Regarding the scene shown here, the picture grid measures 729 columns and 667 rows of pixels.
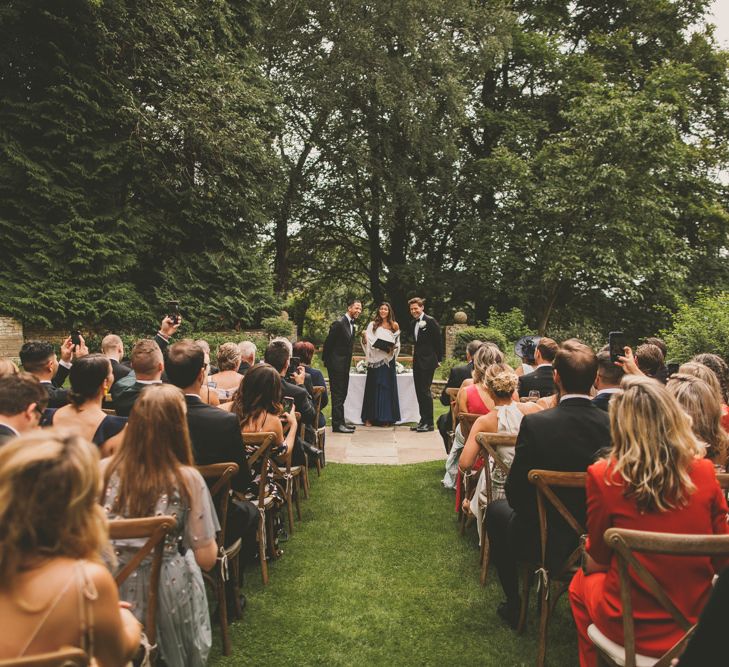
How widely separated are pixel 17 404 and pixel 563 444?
9.43 feet

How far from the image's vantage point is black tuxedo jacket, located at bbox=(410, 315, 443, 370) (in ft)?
32.4

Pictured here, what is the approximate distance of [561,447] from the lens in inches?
126

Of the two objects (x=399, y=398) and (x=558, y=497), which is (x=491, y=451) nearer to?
(x=558, y=497)

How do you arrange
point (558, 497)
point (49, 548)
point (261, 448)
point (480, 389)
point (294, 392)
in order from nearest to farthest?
point (49, 548) < point (558, 497) < point (261, 448) < point (480, 389) < point (294, 392)

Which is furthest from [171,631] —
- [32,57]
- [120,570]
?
[32,57]

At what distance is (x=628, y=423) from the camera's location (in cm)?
239

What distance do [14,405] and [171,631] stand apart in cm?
134

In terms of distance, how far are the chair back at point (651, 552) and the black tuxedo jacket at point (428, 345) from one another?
759cm

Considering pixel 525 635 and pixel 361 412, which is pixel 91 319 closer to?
pixel 361 412

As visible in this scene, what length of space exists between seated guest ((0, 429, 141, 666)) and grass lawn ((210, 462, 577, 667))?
209cm

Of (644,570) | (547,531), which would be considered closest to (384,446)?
(547,531)

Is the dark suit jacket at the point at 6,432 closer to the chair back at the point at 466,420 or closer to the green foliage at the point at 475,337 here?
the chair back at the point at 466,420

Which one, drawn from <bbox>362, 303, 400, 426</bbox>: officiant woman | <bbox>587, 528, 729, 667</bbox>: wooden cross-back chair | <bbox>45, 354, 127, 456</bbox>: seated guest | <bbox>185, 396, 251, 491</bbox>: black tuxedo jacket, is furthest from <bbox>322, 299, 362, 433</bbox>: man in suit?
<bbox>587, 528, 729, 667</bbox>: wooden cross-back chair

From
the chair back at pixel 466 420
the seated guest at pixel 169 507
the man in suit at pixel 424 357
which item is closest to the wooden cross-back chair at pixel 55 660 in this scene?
the seated guest at pixel 169 507
